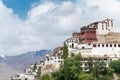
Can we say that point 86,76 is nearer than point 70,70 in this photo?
Yes

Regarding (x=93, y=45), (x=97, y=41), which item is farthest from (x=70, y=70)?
(x=97, y=41)

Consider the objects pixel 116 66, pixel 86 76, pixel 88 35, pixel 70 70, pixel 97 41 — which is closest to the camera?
pixel 86 76

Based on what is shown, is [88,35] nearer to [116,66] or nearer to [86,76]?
[116,66]

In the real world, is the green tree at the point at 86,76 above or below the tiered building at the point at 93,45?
below

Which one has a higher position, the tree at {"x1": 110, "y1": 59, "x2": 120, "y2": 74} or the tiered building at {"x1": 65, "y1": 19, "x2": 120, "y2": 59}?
the tiered building at {"x1": 65, "y1": 19, "x2": 120, "y2": 59}

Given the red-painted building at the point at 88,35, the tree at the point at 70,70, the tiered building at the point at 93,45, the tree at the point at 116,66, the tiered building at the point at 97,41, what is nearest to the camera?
the tree at the point at 70,70

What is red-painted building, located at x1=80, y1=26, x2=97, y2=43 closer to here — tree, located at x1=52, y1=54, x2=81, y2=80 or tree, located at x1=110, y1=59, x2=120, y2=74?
tree, located at x1=52, y1=54, x2=81, y2=80

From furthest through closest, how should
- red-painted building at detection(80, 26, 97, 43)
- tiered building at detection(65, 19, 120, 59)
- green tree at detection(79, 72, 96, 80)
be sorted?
1. red-painted building at detection(80, 26, 97, 43)
2. tiered building at detection(65, 19, 120, 59)
3. green tree at detection(79, 72, 96, 80)

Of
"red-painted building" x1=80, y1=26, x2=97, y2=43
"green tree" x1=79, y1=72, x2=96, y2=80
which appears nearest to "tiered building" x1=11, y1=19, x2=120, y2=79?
"red-painted building" x1=80, y1=26, x2=97, y2=43

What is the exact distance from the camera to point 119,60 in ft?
380

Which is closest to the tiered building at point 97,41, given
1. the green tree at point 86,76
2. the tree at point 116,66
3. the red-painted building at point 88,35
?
the red-painted building at point 88,35

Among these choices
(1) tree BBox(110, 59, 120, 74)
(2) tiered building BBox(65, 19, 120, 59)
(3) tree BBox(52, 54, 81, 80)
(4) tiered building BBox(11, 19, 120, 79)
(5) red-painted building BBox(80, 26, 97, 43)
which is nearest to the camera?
A: (3) tree BBox(52, 54, 81, 80)

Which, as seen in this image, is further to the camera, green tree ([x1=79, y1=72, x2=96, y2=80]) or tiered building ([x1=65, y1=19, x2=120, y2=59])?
tiered building ([x1=65, y1=19, x2=120, y2=59])

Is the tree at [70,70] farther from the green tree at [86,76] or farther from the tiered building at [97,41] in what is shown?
the tiered building at [97,41]
